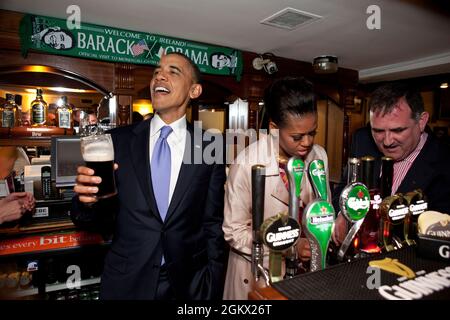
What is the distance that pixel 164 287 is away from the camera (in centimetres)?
157

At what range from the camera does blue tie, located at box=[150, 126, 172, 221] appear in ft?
5.22

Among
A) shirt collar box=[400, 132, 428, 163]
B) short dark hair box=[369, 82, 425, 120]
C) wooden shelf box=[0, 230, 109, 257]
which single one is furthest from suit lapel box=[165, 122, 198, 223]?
wooden shelf box=[0, 230, 109, 257]

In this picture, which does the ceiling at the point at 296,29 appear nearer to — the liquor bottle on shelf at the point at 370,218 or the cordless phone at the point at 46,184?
the cordless phone at the point at 46,184

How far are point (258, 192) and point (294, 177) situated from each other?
14cm

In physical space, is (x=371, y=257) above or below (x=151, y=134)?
below

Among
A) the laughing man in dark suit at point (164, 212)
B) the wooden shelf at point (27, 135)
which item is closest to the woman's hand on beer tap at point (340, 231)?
the laughing man in dark suit at point (164, 212)

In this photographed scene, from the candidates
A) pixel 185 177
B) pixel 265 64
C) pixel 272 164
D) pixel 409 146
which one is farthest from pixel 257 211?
pixel 265 64

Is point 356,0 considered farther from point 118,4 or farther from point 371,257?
point 371,257

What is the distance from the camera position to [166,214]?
1561 millimetres

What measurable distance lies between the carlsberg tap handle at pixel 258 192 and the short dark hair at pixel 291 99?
631mm

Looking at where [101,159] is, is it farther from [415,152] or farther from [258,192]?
[415,152]
